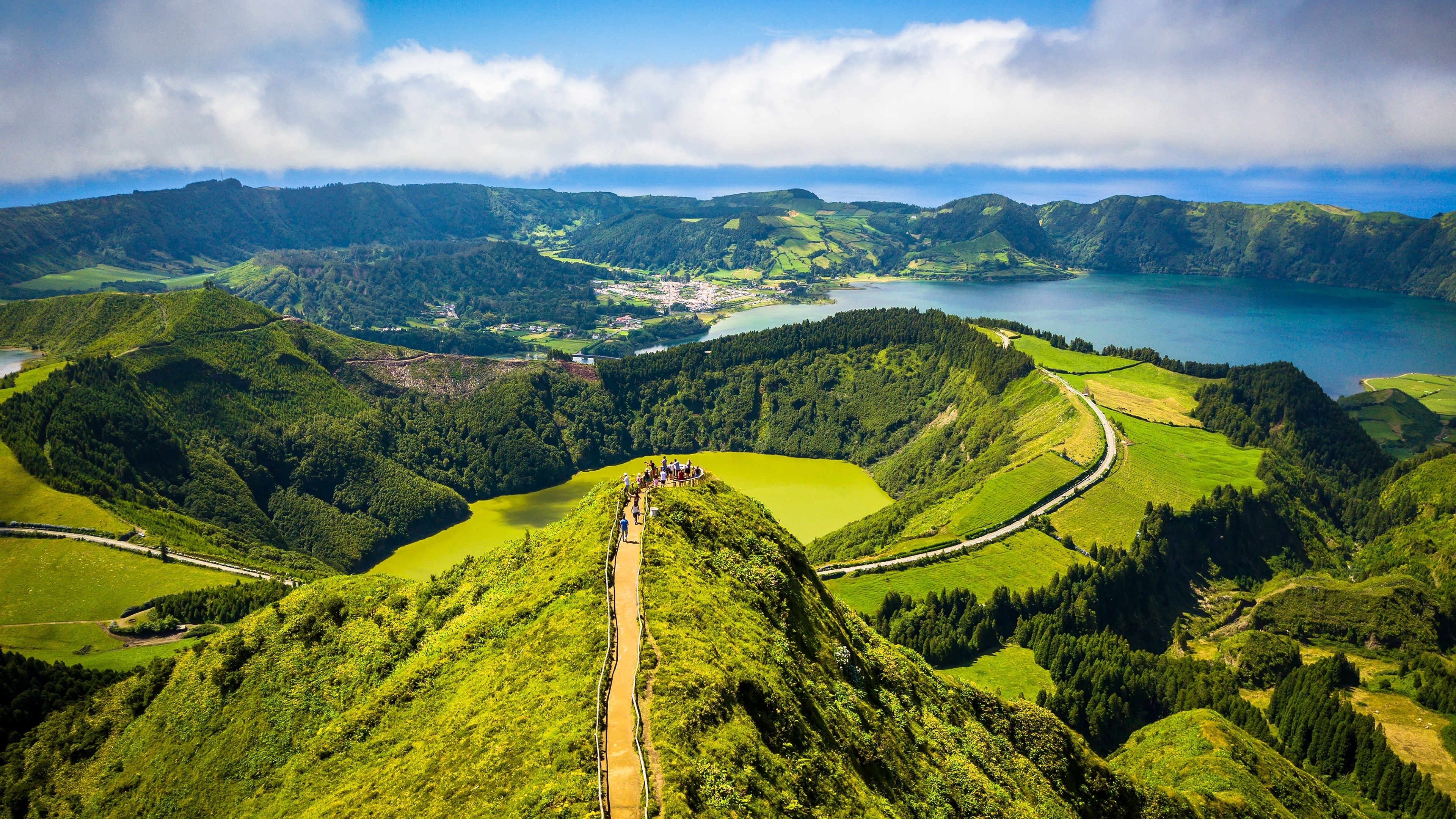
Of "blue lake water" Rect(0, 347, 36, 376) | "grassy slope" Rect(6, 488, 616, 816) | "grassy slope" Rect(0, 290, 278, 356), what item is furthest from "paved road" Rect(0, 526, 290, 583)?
"grassy slope" Rect(0, 290, 278, 356)

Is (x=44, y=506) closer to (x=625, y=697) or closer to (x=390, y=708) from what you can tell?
(x=390, y=708)

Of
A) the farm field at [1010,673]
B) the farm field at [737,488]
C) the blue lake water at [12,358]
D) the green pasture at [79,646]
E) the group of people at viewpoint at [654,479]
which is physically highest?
the group of people at viewpoint at [654,479]

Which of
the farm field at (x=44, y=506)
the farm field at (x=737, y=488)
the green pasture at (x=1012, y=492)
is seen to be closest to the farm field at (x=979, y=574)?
the green pasture at (x=1012, y=492)

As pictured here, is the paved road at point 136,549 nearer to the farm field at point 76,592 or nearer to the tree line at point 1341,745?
the farm field at point 76,592

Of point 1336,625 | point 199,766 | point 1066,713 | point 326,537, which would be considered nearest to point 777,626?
point 199,766

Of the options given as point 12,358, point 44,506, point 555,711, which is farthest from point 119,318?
point 555,711
